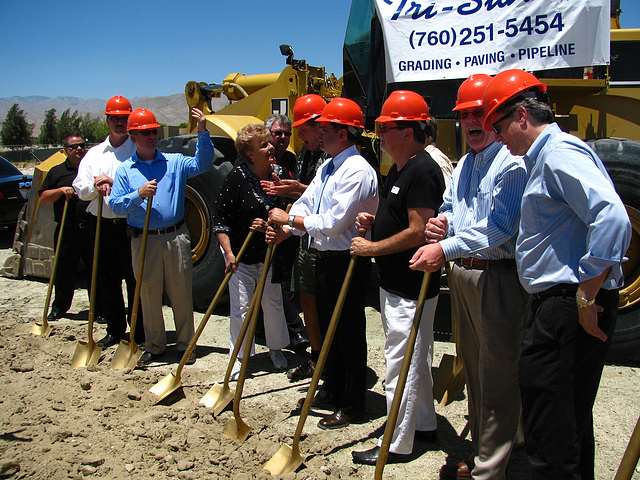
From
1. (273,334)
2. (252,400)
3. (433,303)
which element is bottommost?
(252,400)

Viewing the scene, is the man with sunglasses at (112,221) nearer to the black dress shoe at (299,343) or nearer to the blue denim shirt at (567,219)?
the black dress shoe at (299,343)

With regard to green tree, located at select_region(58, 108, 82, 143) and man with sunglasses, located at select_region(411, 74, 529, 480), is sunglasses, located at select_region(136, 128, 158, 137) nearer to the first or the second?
man with sunglasses, located at select_region(411, 74, 529, 480)

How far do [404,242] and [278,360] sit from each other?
2118 millimetres

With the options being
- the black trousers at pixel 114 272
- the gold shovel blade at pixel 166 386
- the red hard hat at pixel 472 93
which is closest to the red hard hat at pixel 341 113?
the red hard hat at pixel 472 93

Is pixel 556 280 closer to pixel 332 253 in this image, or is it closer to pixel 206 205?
pixel 332 253

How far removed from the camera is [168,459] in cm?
314

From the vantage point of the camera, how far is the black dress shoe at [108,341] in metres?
5.15

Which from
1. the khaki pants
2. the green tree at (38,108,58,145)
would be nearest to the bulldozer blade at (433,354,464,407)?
the khaki pants

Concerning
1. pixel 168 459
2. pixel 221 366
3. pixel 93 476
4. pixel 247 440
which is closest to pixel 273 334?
pixel 221 366

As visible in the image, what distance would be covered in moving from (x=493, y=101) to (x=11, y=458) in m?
3.28

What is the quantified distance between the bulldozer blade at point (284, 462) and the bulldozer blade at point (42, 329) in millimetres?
3373

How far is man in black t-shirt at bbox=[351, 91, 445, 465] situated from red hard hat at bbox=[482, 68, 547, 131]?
65cm

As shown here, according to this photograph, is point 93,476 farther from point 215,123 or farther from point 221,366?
point 215,123

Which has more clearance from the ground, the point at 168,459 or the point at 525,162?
the point at 525,162
